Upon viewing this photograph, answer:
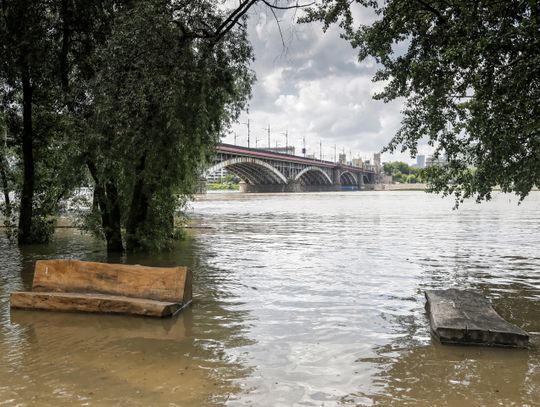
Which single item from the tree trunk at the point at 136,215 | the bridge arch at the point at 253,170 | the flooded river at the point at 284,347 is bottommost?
the flooded river at the point at 284,347

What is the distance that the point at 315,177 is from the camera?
132m

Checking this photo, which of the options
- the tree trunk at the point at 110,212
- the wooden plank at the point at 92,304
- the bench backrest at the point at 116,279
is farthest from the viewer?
the tree trunk at the point at 110,212

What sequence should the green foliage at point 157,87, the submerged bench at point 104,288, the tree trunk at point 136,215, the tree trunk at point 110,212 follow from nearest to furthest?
the submerged bench at point 104,288
the green foliage at point 157,87
the tree trunk at point 136,215
the tree trunk at point 110,212

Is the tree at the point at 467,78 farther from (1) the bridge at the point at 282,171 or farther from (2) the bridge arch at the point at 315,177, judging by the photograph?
(2) the bridge arch at the point at 315,177

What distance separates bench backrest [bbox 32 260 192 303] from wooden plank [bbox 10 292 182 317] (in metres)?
0.17

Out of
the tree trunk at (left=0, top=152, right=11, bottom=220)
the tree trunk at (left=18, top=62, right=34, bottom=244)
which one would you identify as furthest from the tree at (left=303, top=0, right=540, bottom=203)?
the tree trunk at (left=0, top=152, right=11, bottom=220)

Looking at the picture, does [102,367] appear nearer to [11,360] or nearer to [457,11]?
[11,360]

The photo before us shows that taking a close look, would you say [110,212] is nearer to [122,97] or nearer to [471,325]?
[122,97]

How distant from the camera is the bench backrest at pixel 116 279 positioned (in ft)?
25.8

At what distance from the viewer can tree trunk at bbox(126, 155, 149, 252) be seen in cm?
1389

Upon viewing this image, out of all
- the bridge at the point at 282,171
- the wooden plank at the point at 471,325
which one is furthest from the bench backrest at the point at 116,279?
the bridge at the point at 282,171

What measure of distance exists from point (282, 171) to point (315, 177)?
32.6m

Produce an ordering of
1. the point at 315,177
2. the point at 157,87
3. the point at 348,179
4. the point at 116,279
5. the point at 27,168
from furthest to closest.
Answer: the point at 348,179
the point at 315,177
the point at 27,168
the point at 157,87
the point at 116,279

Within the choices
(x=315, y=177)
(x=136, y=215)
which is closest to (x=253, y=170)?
(x=315, y=177)
